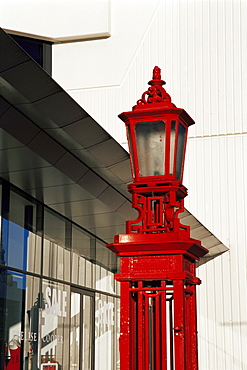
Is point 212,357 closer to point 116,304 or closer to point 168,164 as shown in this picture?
point 116,304

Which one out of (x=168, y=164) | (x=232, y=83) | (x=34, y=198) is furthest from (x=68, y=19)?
(x=168, y=164)

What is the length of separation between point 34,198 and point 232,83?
24.6 ft

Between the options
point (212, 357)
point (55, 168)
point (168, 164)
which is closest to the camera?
point (168, 164)

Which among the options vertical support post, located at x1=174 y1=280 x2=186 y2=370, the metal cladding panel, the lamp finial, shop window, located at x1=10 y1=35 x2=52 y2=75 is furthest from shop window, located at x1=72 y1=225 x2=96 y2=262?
vertical support post, located at x1=174 y1=280 x2=186 y2=370

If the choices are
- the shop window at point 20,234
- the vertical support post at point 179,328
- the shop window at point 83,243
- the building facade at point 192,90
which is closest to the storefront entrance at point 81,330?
the building facade at point 192,90

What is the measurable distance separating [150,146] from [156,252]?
0.74 metres

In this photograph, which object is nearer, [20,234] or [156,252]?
[156,252]

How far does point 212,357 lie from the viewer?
1567 cm

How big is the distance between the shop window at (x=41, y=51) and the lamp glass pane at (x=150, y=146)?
13931 mm

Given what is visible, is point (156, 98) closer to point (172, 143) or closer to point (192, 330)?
point (172, 143)

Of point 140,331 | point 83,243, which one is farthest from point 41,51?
point 140,331

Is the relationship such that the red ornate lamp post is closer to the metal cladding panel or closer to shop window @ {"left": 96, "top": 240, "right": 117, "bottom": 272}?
shop window @ {"left": 96, "top": 240, "right": 117, "bottom": 272}

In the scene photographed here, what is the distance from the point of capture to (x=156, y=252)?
398 centimetres

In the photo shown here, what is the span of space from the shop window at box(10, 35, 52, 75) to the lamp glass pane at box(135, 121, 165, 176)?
13.9 metres
